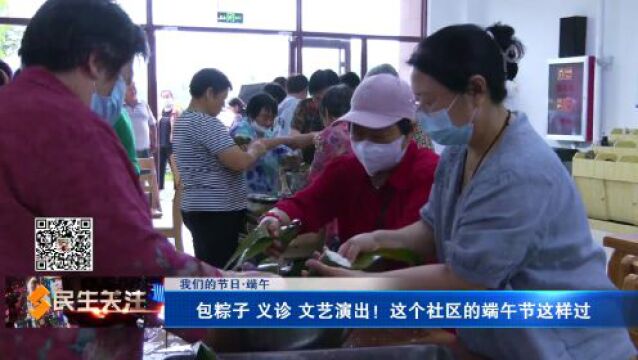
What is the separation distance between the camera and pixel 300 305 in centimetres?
99

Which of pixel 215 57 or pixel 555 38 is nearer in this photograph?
pixel 215 57

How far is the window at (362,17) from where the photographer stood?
6.98m

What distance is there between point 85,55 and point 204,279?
1.09 ft

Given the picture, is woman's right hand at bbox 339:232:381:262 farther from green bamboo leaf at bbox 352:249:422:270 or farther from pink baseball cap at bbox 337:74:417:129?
pink baseball cap at bbox 337:74:417:129

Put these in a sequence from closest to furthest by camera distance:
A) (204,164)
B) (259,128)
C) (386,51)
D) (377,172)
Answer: (377,172) → (204,164) → (259,128) → (386,51)

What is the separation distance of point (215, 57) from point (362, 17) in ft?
5.06

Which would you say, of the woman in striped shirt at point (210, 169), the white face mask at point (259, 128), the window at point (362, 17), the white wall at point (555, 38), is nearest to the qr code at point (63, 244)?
the woman in striped shirt at point (210, 169)

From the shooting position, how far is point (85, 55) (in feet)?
3.02

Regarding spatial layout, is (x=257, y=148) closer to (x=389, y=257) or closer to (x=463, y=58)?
(x=389, y=257)

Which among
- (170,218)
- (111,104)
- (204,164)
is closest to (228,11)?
(170,218)

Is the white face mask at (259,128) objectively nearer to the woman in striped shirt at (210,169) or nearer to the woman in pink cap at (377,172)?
the woman in striped shirt at (210,169)

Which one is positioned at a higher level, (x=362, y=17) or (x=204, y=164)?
(x=362, y=17)

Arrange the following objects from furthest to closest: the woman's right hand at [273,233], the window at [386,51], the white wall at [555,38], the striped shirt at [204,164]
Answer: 1. the window at [386,51]
2. the white wall at [555,38]
3. the striped shirt at [204,164]
4. the woman's right hand at [273,233]

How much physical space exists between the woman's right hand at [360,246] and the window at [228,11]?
18.2 ft
